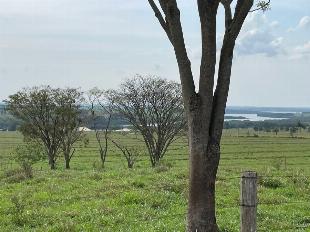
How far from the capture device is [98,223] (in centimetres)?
1386

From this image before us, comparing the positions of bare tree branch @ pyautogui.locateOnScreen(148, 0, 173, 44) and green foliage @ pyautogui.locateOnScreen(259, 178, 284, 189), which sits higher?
bare tree branch @ pyautogui.locateOnScreen(148, 0, 173, 44)

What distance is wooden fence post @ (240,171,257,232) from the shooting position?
808 cm

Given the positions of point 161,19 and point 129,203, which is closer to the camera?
point 161,19

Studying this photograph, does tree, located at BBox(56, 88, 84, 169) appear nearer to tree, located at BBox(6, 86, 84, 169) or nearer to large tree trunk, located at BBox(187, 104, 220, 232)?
tree, located at BBox(6, 86, 84, 169)

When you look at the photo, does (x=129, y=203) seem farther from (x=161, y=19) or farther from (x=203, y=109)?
(x=161, y=19)

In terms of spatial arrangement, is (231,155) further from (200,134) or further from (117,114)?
(200,134)

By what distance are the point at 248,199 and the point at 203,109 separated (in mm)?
2588

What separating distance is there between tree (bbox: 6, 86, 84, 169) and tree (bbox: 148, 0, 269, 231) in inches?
1706

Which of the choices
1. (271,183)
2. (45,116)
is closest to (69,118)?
(45,116)

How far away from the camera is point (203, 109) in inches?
402

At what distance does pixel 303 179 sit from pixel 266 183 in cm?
212

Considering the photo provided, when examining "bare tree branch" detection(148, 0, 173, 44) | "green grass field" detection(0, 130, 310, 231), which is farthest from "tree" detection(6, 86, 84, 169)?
"bare tree branch" detection(148, 0, 173, 44)

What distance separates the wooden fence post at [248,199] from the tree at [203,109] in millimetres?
1912

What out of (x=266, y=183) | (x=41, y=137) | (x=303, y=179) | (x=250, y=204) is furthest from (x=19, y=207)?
(x=41, y=137)
